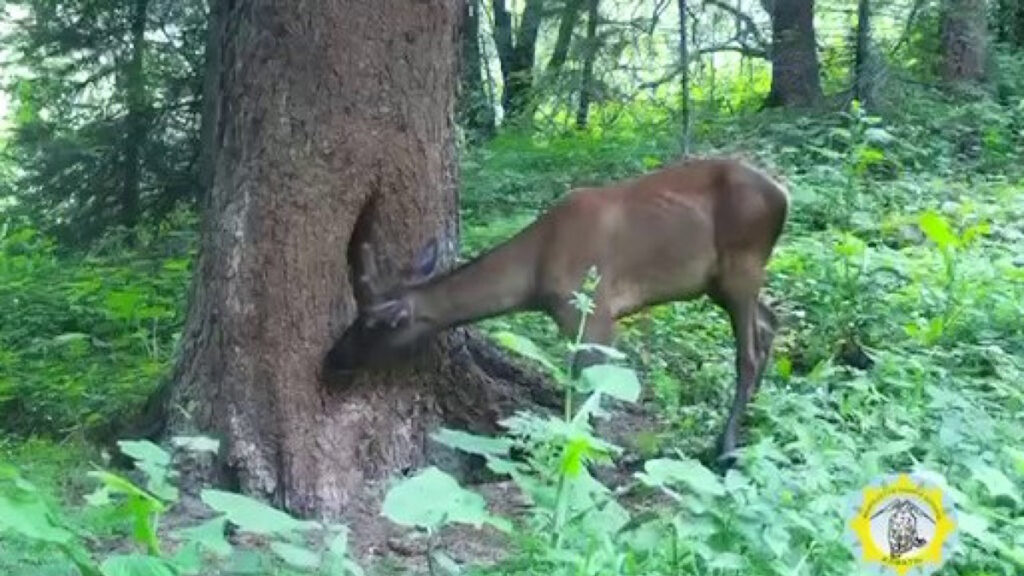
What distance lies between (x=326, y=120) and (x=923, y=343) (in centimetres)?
305

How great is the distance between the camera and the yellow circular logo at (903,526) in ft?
10.6

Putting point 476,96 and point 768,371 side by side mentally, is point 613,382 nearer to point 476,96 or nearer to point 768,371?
point 768,371

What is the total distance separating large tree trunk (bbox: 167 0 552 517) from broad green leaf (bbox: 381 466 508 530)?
213cm

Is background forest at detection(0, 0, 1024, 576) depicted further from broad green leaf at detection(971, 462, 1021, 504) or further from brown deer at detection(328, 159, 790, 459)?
brown deer at detection(328, 159, 790, 459)

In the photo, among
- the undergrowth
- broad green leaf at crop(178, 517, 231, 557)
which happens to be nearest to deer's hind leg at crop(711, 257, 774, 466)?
the undergrowth

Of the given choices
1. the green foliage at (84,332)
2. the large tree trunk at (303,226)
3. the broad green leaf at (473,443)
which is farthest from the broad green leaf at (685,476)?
the green foliage at (84,332)

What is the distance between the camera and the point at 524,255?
6910mm

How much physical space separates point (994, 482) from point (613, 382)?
1.21 metres

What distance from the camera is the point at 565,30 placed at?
16203 mm

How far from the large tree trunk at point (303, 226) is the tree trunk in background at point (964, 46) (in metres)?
9.59

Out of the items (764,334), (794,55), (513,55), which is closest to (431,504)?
(764,334)

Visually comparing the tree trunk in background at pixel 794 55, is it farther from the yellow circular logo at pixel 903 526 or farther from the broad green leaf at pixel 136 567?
the broad green leaf at pixel 136 567

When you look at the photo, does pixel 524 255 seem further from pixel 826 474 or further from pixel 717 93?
pixel 717 93

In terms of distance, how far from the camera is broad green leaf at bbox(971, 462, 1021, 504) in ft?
14.6
